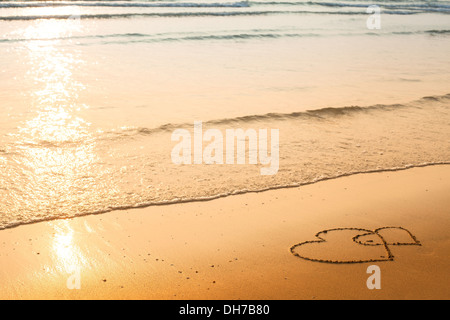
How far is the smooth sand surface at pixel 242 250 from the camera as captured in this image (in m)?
3.42

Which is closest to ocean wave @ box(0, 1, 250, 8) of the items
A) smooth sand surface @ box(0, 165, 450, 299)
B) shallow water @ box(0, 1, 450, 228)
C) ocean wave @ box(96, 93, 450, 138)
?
shallow water @ box(0, 1, 450, 228)

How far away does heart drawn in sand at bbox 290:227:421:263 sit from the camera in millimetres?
3812

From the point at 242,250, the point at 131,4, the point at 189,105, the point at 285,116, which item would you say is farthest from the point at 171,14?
the point at 242,250

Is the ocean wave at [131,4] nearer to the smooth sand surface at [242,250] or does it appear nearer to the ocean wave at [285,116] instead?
the ocean wave at [285,116]

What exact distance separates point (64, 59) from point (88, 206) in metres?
6.91

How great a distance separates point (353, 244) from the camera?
13.1 feet

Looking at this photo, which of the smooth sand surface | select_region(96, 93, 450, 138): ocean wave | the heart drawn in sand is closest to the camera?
the smooth sand surface

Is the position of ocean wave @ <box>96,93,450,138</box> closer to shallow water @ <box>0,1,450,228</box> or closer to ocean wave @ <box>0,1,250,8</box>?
shallow water @ <box>0,1,450,228</box>

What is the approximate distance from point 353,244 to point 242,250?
84 cm

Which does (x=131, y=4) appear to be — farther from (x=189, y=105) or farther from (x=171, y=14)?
(x=189, y=105)

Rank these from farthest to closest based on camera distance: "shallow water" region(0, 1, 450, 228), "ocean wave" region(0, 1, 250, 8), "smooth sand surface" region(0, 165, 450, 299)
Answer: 1. "ocean wave" region(0, 1, 250, 8)
2. "shallow water" region(0, 1, 450, 228)
3. "smooth sand surface" region(0, 165, 450, 299)

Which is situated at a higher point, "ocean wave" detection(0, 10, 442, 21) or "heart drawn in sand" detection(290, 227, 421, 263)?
"ocean wave" detection(0, 10, 442, 21)

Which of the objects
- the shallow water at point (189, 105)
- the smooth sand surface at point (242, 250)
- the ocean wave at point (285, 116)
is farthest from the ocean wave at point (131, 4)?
the smooth sand surface at point (242, 250)

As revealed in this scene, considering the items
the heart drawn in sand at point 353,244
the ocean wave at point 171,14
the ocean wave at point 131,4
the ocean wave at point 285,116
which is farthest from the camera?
the ocean wave at point 131,4
